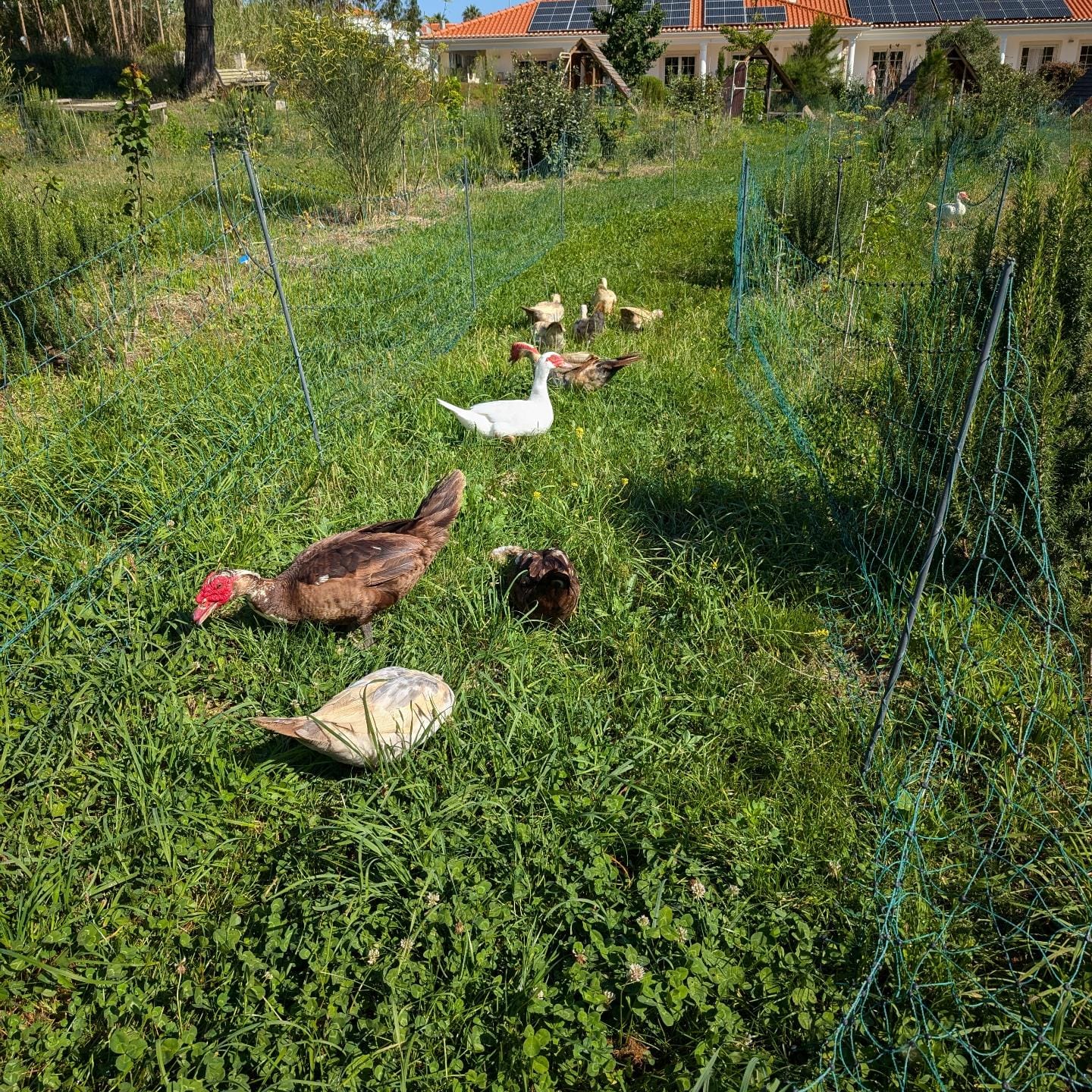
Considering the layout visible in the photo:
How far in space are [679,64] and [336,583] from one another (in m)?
41.4

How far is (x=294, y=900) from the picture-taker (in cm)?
233

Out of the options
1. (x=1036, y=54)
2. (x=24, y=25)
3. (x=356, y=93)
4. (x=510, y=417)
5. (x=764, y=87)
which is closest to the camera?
(x=510, y=417)

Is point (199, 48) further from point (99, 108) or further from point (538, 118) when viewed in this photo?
point (538, 118)

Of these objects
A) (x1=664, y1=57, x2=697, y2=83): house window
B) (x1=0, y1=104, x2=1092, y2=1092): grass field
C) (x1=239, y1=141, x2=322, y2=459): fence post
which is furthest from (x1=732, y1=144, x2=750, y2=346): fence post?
(x1=664, y1=57, x2=697, y2=83): house window

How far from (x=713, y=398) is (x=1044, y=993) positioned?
4.15 m

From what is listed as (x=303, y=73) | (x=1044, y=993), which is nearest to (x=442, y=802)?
(x=1044, y=993)

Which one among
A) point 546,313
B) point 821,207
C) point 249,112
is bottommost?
point 546,313

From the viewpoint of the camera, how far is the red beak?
9.92 feet

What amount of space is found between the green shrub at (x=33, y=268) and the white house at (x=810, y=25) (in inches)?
1109

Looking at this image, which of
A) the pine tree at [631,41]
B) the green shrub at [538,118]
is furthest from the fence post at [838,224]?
the pine tree at [631,41]

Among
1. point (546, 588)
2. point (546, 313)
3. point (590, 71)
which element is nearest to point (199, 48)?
point (590, 71)

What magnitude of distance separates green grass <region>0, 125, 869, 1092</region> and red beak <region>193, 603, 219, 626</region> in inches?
9.6

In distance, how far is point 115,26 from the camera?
24734 mm

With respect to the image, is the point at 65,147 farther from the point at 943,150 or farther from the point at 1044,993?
the point at 1044,993
